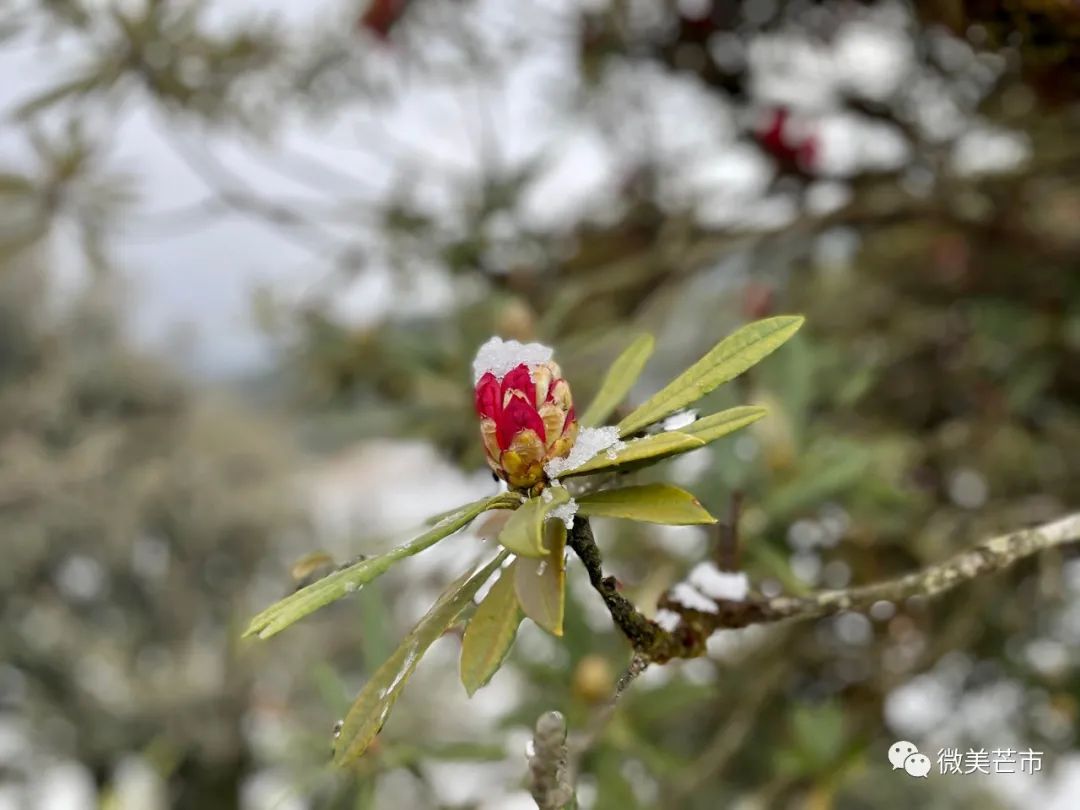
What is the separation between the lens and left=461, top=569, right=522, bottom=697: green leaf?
26 cm

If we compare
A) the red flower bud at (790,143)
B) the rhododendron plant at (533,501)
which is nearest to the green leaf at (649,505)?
the rhododendron plant at (533,501)

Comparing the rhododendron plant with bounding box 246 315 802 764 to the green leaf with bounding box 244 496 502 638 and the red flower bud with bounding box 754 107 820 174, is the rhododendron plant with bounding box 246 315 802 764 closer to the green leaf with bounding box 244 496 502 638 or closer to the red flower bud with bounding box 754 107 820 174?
the green leaf with bounding box 244 496 502 638

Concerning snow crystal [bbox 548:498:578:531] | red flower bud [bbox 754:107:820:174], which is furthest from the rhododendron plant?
red flower bud [bbox 754:107:820:174]

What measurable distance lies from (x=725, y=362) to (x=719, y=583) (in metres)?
0.12

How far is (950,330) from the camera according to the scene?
112 cm

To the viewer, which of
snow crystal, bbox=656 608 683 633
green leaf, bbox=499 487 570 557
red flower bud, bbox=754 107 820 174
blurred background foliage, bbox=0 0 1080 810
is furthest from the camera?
red flower bud, bbox=754 107 820 174

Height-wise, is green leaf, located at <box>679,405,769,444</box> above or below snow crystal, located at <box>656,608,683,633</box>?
above

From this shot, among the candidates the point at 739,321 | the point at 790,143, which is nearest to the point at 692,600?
the point at 739,321

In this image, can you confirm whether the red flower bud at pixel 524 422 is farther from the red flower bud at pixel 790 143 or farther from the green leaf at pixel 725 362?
the red flower bud at pixel 790 143

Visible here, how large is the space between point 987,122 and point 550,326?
32.0 inches

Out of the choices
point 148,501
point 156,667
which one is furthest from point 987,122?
point 156,667

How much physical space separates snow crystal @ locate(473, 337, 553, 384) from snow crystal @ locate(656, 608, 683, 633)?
0.36 feet

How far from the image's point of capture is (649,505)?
0.87 feet

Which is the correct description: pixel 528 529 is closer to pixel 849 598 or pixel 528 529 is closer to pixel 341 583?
pixel 341 583
